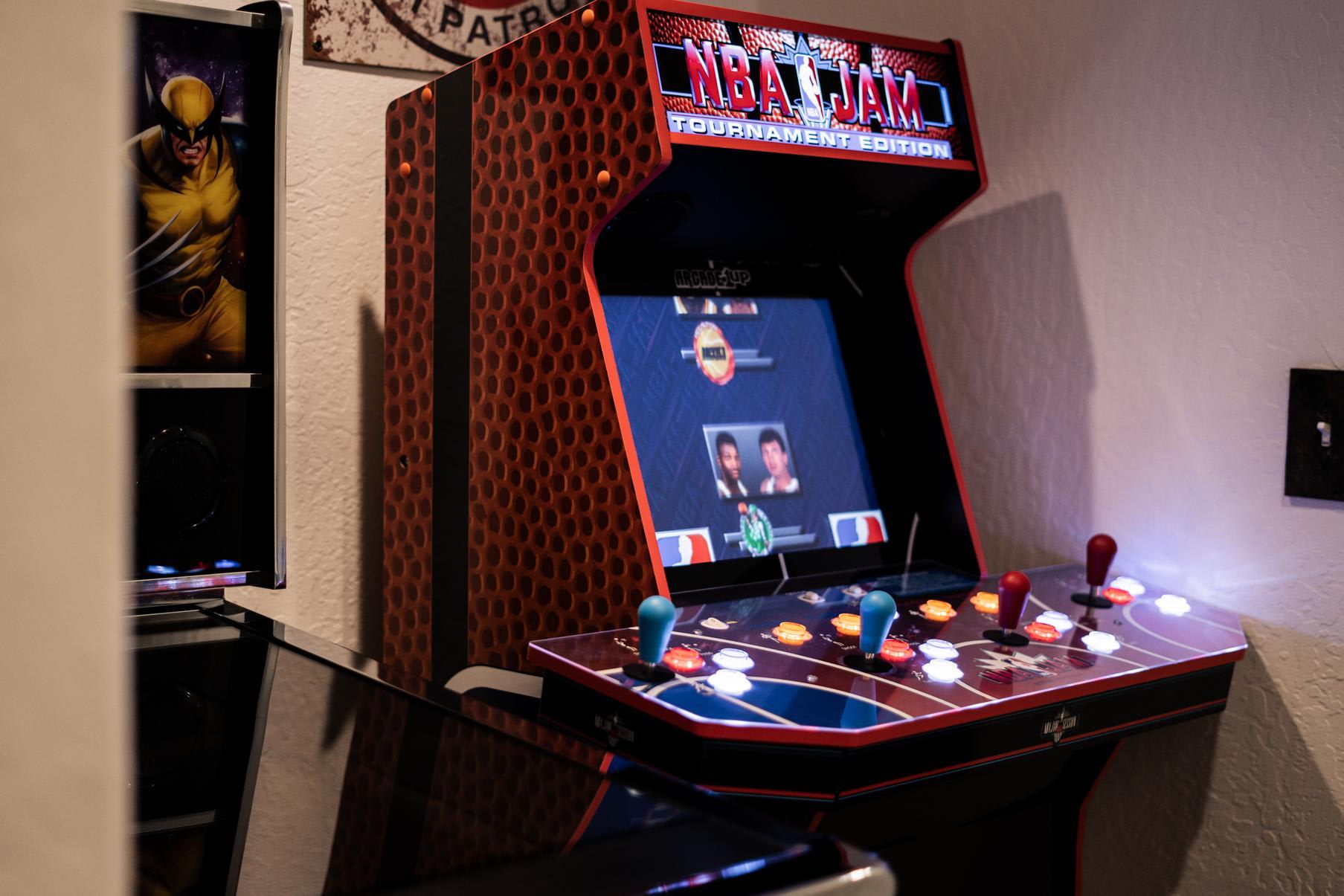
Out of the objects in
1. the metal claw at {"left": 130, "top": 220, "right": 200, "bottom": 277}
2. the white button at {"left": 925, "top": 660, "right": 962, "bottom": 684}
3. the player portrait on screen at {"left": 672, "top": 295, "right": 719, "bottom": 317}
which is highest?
the metal claw at {"left": 130, "top": 220, "right": 200, "bottom": 277}

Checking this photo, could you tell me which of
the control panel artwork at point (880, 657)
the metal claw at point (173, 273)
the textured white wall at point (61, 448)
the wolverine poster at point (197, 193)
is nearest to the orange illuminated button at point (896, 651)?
the control panel artwork at point (880, 657)

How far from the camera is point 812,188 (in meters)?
1.92

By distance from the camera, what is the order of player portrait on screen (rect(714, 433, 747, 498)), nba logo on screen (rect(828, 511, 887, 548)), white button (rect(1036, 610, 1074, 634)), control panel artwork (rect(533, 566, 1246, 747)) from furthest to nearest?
nba logo on screen (rect(828, 511, 887, 548)) < player portrait on screen (rect(714, 433, 747, 498)) < white button (rect(1036, 610, 1074, 634)) < control panel artwork (rect(533, 566, 1246, 747))

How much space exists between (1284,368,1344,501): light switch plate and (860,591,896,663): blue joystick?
868mm

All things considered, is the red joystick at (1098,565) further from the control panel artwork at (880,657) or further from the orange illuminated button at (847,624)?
the orange illuminated button at (847,624)

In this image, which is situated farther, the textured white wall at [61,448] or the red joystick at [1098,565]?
the red joystick at [1098,565]

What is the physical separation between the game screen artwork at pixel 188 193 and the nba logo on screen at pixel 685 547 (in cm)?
73

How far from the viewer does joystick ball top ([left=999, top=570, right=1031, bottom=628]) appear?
1611 mm

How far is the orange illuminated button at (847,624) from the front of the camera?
64.5 inches

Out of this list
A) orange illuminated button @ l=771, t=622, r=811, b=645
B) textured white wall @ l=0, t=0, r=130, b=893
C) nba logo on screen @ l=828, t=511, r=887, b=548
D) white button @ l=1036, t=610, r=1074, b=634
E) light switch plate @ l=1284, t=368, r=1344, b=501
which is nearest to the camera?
textured white wall @ l=0, t=0, r=130, b=893

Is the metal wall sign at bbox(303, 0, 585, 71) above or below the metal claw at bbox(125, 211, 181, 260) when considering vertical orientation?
above

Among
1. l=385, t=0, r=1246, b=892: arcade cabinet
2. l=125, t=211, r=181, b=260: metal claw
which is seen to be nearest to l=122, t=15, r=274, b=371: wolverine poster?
l=125, t=211, r=181, b=260: metal claw

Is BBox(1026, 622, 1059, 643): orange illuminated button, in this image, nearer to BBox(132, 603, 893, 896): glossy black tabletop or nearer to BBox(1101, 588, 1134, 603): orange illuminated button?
BBox(1101, 588, 1134, 603): orange illuminated button

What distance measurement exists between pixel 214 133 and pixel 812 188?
0.95 m
